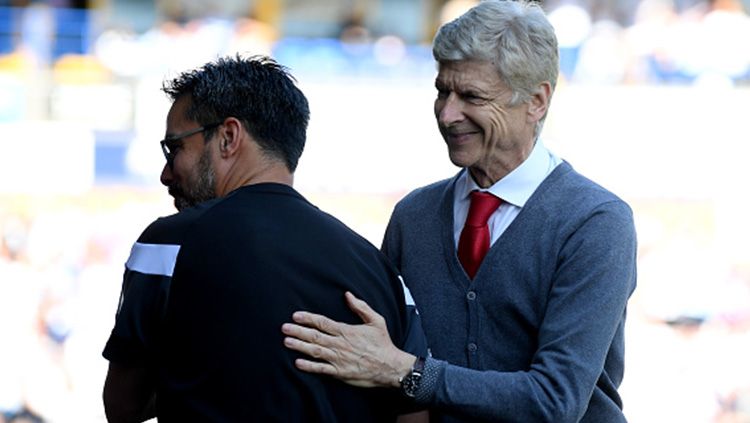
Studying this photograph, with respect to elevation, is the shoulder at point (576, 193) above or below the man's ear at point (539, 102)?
below

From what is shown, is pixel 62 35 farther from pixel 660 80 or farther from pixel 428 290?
pixel 428 290

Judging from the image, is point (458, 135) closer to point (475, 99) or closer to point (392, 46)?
point (475, 99)

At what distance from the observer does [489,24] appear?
232 cm

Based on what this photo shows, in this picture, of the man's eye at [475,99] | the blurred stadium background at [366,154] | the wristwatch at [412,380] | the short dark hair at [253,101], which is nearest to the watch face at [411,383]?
the wristwatch at [412,380]

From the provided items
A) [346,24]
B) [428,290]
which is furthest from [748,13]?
[428,290]

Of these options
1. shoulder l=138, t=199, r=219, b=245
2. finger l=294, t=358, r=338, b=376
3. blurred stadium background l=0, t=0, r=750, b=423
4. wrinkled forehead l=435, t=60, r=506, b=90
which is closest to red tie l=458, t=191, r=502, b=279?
wrinkled forehead l=435, t=60, r=506, b=90

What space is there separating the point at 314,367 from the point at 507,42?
71cm

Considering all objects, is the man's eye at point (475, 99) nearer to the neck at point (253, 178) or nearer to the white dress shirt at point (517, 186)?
the white dress shirt at point (517, 186)

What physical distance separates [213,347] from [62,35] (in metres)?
9.22

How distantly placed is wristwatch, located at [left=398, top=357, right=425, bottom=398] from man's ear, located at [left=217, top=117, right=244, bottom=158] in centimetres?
48

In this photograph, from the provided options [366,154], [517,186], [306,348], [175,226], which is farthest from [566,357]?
[366,154]

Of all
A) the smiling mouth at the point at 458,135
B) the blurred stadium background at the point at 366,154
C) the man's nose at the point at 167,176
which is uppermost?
the smiling mouth at the point at 458,135

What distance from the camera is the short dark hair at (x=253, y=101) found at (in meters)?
2.13

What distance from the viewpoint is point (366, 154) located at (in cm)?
1023
